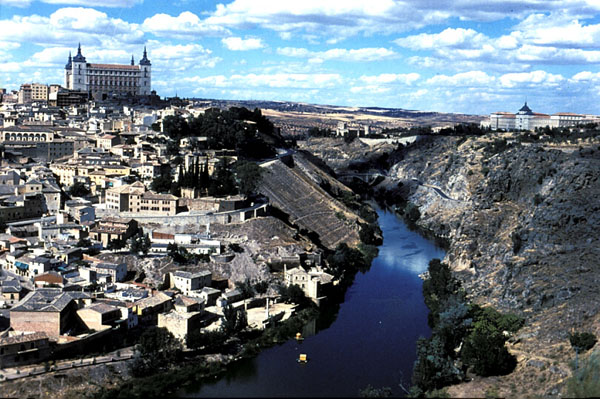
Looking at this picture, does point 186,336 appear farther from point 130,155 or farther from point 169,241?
point 130,155

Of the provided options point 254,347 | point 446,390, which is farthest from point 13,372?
point 446,390

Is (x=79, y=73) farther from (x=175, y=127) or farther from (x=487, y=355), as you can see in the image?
(x=487, y=355)

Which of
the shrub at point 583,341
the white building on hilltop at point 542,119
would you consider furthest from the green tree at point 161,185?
the white building on hilltop at point 542,119

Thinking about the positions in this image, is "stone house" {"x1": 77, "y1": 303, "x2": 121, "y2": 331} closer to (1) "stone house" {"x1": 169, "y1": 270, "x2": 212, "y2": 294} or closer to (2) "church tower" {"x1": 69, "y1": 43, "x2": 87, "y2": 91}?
(1) "stone house" {"x1": 169, "y1": 270, "x2": 212, "y2": 294}

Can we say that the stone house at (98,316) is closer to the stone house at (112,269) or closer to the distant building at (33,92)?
the stone house at (112,269)

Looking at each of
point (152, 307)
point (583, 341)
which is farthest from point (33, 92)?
point (583, 341)

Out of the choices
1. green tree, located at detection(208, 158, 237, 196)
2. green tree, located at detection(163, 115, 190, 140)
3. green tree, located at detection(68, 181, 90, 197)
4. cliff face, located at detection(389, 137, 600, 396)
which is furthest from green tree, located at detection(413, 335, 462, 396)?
green tree, located at detection(163, 115, 190, 140)
